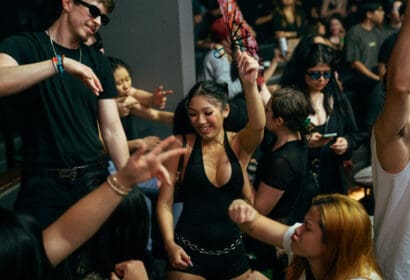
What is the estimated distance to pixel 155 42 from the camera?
4.39 metres

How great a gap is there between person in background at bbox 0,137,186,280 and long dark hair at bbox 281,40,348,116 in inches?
78.6

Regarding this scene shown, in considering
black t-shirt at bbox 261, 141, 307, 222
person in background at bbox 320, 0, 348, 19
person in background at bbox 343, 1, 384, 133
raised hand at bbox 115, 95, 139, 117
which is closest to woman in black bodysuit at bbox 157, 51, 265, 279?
black t-shirt at bbox 261, 141, 307, 222

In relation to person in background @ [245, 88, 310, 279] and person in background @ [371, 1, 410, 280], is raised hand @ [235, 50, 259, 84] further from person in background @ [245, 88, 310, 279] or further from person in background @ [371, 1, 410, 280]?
person in background @ [371, 1, 410, 280]

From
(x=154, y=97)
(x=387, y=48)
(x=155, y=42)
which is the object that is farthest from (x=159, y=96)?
(x=387, y=48)

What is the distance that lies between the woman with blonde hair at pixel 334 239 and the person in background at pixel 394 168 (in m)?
0.10

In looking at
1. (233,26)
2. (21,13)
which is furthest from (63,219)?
(21,13)

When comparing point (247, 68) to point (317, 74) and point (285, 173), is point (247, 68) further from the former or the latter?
point (317, 74)

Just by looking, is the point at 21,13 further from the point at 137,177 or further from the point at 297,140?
the point at 137,177

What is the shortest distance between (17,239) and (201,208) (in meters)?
1.22

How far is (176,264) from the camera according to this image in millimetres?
2654

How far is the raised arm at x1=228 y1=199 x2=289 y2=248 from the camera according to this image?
223cm

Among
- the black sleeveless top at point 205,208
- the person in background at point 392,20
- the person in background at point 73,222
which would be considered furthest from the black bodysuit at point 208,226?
the person in background at point 392,20

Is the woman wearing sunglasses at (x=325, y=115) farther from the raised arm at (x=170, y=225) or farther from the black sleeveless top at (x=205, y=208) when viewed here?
the raised arm at (x=170, y=225)

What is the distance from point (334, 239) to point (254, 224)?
0.32 metres
